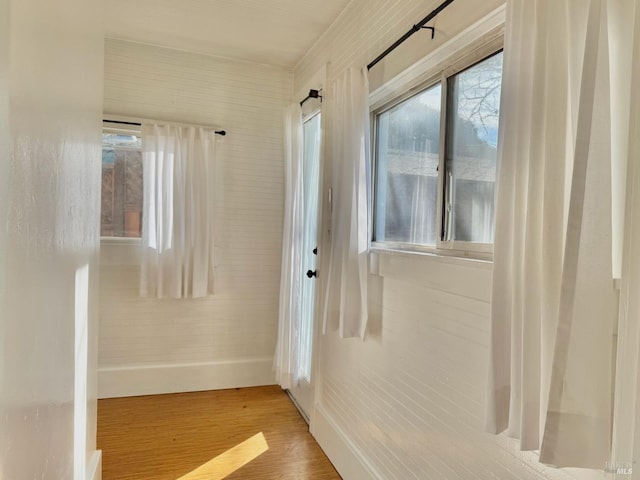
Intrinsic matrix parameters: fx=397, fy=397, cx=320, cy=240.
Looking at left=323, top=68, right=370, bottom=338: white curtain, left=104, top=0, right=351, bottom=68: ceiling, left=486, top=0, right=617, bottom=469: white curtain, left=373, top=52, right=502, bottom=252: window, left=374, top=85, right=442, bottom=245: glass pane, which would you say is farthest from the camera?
left=104, top=0, right=351, bottom=68: ceiling

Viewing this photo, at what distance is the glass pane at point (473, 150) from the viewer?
1323mm

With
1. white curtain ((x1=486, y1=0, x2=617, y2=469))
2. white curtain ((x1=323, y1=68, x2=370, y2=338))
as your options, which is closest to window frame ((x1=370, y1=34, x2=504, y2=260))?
white curtain ((x1=323, y1=68, x2=370, y2=338))

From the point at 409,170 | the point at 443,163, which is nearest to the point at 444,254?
the point at 443,163

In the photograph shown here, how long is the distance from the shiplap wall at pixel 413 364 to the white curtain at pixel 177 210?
3.57ft

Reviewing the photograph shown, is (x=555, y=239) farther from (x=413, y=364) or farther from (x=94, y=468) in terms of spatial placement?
(x=94, y=468)

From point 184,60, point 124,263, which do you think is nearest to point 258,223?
point 124,263

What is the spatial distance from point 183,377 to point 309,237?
4.87 feet

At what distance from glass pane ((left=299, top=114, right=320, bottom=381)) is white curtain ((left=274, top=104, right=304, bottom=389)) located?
0.03 m

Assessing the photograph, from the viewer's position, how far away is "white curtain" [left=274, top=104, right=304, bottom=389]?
275cm

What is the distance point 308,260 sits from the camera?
2766 mm

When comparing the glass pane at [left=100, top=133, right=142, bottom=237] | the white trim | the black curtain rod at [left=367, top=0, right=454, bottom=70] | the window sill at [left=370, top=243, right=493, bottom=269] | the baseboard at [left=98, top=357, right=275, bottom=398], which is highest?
the black curtain rod at [left=367, top=0, right=454, bottom=70]

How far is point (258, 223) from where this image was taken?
3.19 metres

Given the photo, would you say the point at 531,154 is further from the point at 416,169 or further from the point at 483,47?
the point at 416,169

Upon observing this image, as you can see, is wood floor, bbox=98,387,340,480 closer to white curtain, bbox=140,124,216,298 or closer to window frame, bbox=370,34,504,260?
white curtain, bbox=140,124,216,298
